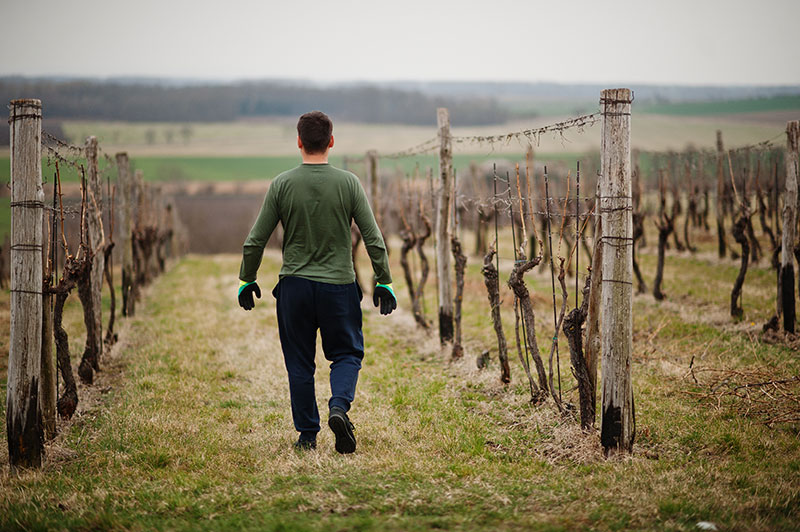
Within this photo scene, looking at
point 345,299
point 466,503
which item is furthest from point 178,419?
point 466,503

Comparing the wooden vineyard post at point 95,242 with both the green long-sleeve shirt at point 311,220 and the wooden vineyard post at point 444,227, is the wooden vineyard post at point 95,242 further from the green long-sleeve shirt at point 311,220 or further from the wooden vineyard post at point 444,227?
the wooden vineyard post at point 444,227

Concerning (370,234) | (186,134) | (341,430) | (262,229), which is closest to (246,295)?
(262,229)

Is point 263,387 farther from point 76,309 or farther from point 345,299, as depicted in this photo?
point 76,309

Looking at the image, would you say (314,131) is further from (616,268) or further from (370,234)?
(616,268)

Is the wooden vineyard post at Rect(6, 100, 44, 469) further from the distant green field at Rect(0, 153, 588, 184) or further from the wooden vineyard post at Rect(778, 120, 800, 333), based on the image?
the distant green field at Rect(0, 153, 588, 184)

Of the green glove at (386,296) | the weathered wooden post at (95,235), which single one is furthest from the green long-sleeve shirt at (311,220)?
the weathered wooden post at (95,235)

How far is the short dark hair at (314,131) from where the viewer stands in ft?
14.1

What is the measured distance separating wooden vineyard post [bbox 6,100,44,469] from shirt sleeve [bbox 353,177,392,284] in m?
2.05

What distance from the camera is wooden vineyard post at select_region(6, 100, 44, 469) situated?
4.23 m

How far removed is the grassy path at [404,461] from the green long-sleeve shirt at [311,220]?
49.8 inches

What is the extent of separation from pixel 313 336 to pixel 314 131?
1.37 metres

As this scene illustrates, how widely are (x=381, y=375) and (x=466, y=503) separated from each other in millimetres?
3524

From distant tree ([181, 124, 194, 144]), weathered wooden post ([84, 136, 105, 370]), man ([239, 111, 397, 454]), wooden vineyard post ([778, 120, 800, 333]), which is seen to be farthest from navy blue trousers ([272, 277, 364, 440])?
distant tree ([181, 124, 194, 144])

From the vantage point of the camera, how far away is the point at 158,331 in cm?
991
